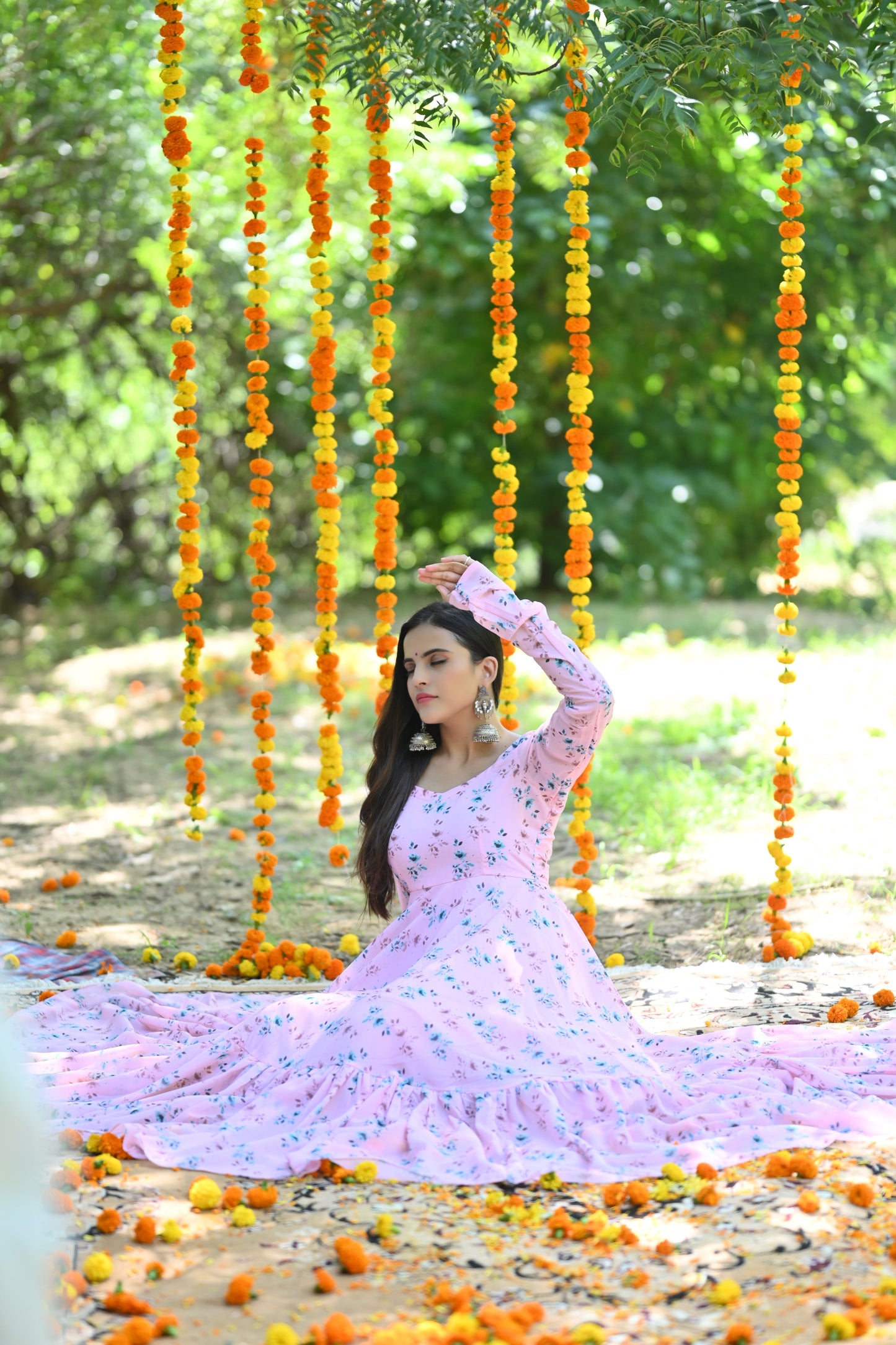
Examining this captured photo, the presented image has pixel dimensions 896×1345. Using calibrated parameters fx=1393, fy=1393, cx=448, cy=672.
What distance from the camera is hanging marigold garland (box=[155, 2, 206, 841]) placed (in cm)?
387

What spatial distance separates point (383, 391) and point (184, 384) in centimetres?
58

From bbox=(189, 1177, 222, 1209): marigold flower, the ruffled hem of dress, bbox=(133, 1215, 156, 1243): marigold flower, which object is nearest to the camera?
bbox=(133, 1215, 156, 1243): marigold flower

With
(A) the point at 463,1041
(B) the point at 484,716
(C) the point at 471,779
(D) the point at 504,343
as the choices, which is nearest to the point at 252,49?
(D) the point at 504,343

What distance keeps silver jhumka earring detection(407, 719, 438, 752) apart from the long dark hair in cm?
3

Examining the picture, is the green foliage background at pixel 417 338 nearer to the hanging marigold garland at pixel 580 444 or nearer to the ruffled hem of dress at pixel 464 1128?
the hanging marigold garland at pixel 580 444

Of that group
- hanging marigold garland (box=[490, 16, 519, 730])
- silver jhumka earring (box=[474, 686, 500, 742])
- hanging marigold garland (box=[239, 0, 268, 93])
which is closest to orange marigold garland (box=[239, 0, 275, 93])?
hanging marigold garland (box=[239, 0, 268, 93])

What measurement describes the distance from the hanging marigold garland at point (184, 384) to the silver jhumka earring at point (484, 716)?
3.08 feet

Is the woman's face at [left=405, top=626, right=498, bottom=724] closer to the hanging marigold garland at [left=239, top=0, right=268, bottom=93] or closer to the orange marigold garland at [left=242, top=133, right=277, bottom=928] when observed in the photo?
the orange marigold garland at [left=242, top=133, right=277, bottom=928]

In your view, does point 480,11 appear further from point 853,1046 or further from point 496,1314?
point 496,1314

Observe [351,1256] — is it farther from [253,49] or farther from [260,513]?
[253,49]

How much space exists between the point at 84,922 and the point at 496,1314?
296 cm

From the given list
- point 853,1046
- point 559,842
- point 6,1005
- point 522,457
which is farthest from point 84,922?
point 522,457

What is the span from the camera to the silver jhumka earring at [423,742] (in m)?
3.47

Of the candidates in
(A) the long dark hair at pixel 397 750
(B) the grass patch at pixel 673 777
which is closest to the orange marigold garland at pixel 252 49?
(A) the long dark hair at pixel 397 750
